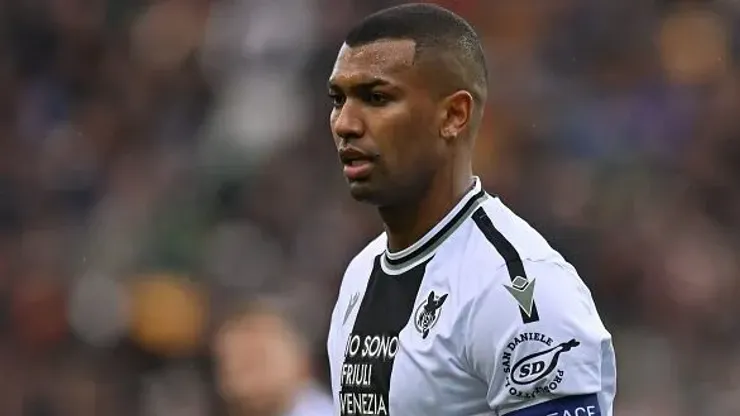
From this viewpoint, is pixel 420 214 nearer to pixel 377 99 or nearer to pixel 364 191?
pixel 364 191

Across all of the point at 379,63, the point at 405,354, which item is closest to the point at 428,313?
the point at 405,354

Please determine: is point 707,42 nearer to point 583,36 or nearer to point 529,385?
point 583,36

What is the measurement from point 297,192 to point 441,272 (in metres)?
5.36

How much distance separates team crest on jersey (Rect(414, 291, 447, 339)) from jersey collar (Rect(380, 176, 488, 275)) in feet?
0.48

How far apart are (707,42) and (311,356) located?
289 cm

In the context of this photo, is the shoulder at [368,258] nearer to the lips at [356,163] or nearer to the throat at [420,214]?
the throat at [420,214]

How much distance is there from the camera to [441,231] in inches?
144

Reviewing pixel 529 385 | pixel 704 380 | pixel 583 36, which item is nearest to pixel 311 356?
pixel 704 380

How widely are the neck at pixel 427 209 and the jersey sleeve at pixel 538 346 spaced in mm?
345

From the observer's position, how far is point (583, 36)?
30.0ft

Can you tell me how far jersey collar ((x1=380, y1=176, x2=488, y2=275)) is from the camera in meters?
3.66

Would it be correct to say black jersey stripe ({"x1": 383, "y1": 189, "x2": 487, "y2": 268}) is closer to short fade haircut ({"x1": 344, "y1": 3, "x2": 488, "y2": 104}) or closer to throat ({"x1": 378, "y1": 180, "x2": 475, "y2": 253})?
throat ({"x1": 378, "y1": 180, "x2": 475, "y2": 253})

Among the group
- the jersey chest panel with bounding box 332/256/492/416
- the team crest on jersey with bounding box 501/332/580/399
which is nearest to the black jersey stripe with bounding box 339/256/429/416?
the jersey chest panel with bounding box 332/256/492/416

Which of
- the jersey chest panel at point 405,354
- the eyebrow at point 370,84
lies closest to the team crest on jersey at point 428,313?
the jersey chest panel at point 405,354
